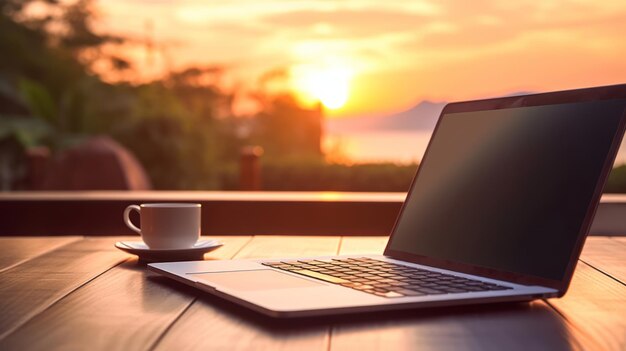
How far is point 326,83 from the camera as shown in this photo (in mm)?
11953

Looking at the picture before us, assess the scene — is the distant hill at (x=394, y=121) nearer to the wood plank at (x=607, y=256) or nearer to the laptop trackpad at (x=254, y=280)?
the wood plank at (x=607, y=256)

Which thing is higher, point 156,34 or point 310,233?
point 156,34

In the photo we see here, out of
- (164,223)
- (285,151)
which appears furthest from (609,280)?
(285,151)

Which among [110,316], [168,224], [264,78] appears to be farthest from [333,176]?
[264,78]

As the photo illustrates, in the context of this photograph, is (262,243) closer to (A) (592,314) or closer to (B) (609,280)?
(B) (609,280)

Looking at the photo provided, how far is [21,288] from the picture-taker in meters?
1.15

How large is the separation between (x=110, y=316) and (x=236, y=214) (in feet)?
5.40

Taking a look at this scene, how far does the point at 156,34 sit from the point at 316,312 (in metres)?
14.5

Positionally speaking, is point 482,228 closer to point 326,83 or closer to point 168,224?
point 168,224

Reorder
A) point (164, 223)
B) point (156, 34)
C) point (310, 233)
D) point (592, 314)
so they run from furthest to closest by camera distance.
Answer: point (156, 34) → point (310, 233) → point (164, 223) → point (592, 314)

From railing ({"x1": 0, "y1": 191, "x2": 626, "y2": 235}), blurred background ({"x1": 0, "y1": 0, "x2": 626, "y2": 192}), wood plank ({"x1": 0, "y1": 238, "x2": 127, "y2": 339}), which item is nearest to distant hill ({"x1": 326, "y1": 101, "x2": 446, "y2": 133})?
blurred background ({"x1": 0, "y1": 0, "x2": 626, "y2": 192})

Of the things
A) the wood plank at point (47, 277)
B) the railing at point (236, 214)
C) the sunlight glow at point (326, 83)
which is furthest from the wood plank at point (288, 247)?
the sunlight glow at point (326, 83)

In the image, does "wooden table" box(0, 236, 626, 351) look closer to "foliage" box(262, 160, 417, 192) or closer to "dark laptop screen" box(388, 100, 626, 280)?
"dark laptop screen" box(388, 100, 626, 280)

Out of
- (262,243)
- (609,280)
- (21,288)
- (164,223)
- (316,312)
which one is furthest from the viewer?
(262,243)
